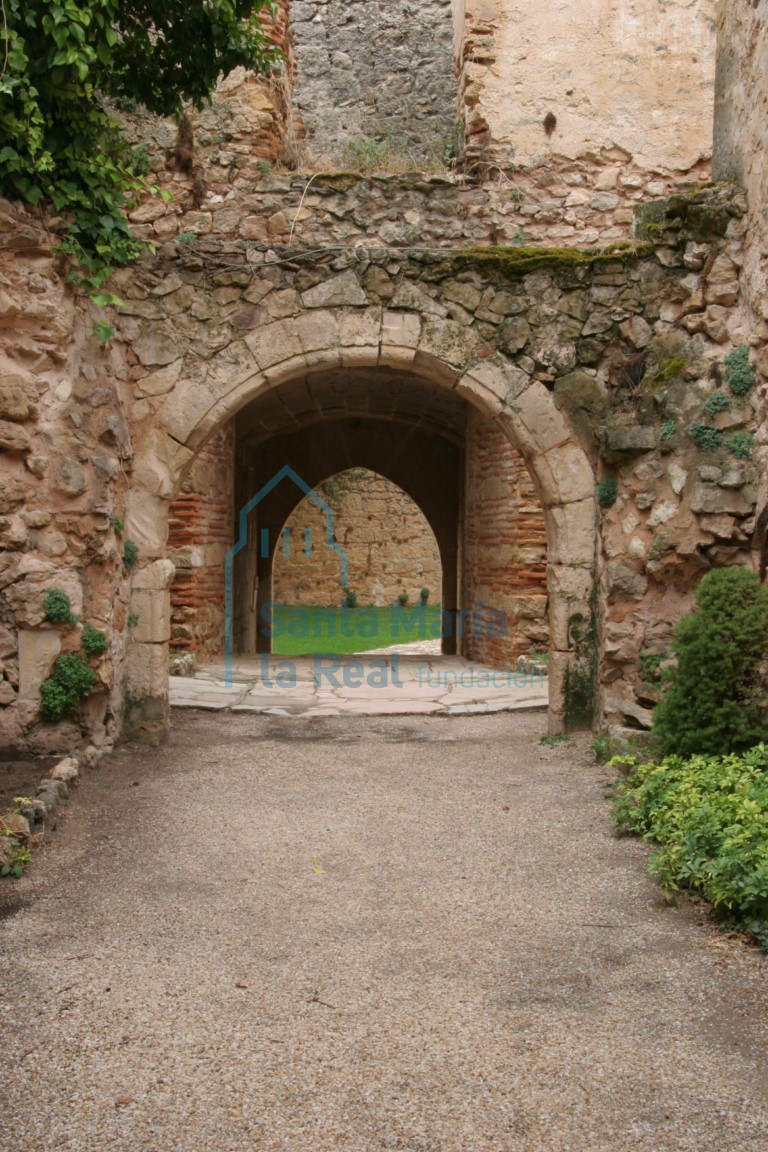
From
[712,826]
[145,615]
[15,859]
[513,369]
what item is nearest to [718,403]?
[513,369]

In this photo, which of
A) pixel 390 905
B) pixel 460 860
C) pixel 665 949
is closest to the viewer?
pixel 665 949

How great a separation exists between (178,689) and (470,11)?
263 inches

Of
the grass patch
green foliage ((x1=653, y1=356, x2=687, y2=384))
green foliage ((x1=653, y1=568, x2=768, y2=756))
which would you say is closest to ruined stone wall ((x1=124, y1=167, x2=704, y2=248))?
green foliage ((x1=653, y1=356, x2=687, y2=384))

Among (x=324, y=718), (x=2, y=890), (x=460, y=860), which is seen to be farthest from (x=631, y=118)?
(x=2, y=890)

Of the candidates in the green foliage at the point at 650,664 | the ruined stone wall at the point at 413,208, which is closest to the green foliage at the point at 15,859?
the green foliage at the point at 650,664

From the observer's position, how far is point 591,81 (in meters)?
9.06

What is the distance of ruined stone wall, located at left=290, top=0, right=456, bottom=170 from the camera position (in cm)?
1121

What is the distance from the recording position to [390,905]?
3459 mm

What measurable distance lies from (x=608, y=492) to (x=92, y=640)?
10.2 feet

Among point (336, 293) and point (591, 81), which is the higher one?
point (591, 81)

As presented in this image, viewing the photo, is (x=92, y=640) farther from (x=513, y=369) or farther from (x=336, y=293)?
(x=513, y=369)

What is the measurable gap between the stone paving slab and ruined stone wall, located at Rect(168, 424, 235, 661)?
1.29ft

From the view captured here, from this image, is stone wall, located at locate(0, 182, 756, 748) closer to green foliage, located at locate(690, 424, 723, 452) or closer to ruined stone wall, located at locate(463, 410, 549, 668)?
green foliage, located at locate(690, 424, 723, 452)

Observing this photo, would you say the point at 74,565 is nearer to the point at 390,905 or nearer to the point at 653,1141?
the point at 390,905
